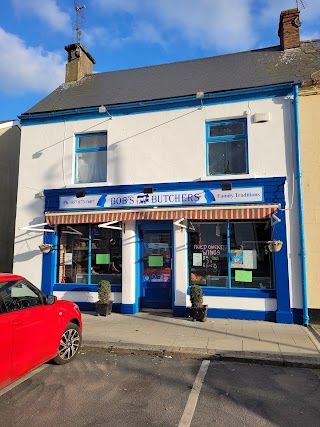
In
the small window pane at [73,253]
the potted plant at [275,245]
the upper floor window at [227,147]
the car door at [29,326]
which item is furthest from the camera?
the small window pane at [73,253]

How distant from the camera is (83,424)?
3.65 meters

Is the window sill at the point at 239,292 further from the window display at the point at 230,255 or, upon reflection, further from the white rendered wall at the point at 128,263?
the white rendered wall at the point at 128,263

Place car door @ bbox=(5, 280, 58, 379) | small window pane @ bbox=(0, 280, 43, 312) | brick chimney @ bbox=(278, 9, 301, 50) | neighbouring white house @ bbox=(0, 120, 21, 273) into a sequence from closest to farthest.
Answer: car door @ bbox=(5, 280, 58, 379) < small window pane @ bbox=(0, 280, 43, 312) < brick chimney @ bbox=(278, 9, 301, 50) < neighbouring white house @ bbox=(0, 120, 21, 273)

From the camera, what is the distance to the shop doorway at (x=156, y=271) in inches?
366

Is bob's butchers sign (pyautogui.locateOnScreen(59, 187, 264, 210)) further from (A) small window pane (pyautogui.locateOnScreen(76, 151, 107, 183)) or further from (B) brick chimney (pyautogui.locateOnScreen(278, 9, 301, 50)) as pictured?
(B) brick chimney (pyautogui.locateOnScreen(278, 9, 301, 50))

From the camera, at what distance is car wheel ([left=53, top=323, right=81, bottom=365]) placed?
5.32 m

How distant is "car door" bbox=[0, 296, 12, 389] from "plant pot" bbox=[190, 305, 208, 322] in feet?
16.1

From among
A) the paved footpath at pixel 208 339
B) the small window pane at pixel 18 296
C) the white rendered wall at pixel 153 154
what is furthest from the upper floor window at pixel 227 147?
the small window pane at pixel 18 296

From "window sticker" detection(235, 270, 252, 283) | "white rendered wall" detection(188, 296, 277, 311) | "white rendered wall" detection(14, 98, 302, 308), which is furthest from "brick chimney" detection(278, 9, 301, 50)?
"white rendered wall" detection(188, 296, 277, 311)

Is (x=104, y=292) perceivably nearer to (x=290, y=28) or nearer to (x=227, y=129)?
(x=227, y=129)

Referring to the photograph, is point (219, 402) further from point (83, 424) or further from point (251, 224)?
point (251, 224)

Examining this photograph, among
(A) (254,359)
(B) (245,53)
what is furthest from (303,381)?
(B) (245,53)

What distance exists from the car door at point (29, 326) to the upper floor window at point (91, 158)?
17.9 feet

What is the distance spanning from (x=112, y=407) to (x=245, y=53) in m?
11.4
